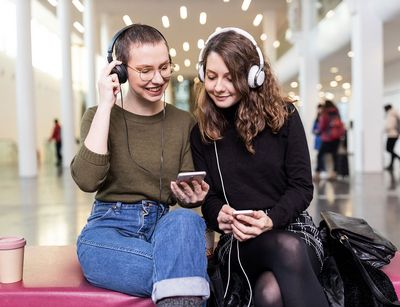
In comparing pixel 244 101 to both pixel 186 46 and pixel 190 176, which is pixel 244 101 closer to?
pixel 190 176

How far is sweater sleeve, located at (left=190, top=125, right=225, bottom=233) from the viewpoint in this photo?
2.17m

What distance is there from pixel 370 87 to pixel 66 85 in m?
9.95

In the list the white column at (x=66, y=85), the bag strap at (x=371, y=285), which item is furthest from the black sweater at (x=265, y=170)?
the white column at (x=66, y=85)

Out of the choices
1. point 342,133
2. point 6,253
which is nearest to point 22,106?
point 342,133

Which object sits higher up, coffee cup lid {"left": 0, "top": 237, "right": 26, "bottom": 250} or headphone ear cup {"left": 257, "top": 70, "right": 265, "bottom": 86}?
headphone ear cup {"left": 257, "top": 70, "right": 265, "bottom": 86}

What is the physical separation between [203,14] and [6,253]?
67.1 ft

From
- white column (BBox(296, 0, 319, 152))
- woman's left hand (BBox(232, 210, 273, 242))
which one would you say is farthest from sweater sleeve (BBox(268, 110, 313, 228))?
white column (BBox(296, 0, 319, 152))

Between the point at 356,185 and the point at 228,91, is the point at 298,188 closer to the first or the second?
the point at 228,91

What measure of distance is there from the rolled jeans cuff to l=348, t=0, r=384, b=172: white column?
11218 mm

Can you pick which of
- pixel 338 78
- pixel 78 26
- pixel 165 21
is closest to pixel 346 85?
pixel 338 78

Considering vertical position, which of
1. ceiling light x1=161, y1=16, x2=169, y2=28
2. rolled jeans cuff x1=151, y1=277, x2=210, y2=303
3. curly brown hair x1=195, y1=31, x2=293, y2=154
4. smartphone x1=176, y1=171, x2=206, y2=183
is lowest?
rolled jeans cuff x1=151, y1=277, x2=210, y2=303

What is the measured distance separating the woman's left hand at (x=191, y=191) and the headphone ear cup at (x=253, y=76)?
1.63 feet

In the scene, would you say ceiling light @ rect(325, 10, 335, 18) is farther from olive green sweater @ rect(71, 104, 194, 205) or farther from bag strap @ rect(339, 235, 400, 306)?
bag strap @ rect(339, 235, 400, 306)

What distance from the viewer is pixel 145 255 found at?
183cm
